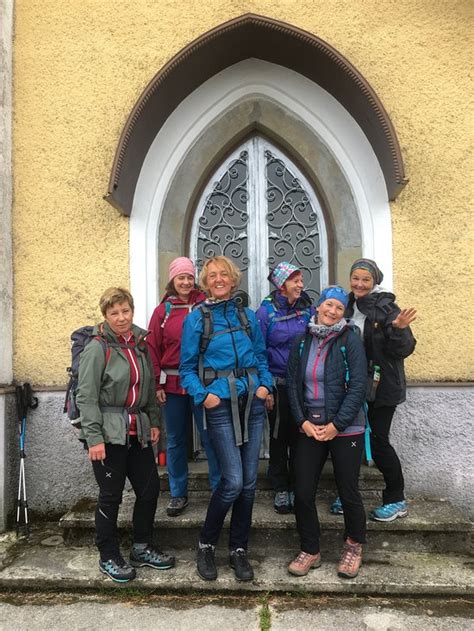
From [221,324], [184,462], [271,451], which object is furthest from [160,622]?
[221,324]

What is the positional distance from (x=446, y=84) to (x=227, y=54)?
1.86 m

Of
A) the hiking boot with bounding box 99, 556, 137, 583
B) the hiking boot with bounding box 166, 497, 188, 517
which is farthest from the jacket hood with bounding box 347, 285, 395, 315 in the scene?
the hiking boot with bounding box 99, 556, 137, 583

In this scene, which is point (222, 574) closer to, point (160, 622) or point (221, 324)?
point (160, 622)

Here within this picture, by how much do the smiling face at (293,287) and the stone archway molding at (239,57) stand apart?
1243 millimetres

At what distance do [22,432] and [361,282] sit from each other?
113 inches

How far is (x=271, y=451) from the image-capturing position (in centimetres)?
358

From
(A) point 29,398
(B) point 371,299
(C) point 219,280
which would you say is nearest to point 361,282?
(B) point 371,299

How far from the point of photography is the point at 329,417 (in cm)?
295

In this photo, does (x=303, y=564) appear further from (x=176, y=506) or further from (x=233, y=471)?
(x=176, y=506)

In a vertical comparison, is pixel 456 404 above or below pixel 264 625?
above

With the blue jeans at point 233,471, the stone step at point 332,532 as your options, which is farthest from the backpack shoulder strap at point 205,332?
the stone step at point 332,532

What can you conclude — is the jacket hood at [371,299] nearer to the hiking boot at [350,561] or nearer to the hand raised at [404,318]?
the hand raised at [404,318]

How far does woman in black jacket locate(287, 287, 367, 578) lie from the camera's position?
2.95m

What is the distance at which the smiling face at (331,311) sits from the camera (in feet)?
9.82
